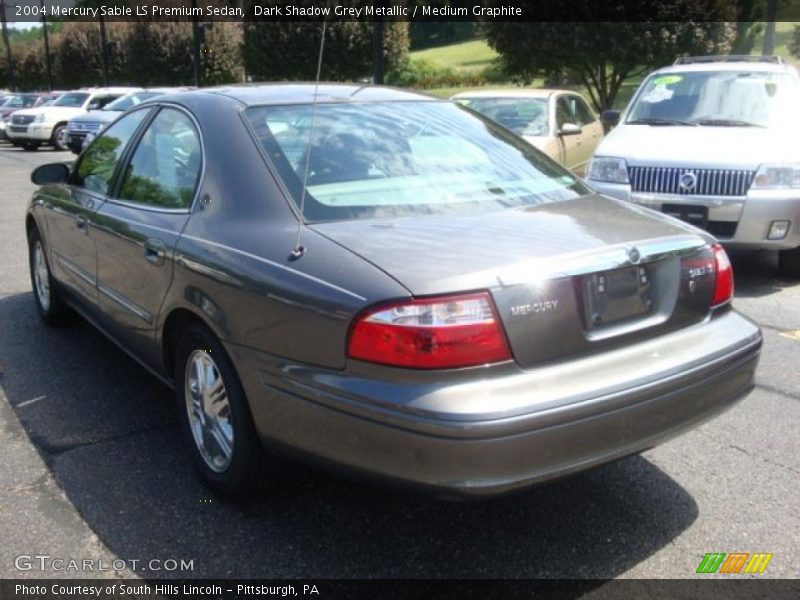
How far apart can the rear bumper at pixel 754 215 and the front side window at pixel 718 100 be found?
1197 mm

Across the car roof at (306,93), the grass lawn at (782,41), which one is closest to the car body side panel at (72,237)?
the car roof at (306,93)

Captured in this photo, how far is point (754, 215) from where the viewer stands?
6.08m

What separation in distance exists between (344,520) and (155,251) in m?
1.34

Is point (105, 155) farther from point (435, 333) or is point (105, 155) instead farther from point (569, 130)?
point (569, 130)

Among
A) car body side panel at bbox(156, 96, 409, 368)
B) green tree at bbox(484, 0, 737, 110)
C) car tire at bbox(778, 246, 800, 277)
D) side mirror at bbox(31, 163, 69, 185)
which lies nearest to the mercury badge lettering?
car body side panel at bbox(156, 96, 409, 368)

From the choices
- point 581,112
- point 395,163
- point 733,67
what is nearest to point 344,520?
point 395,163

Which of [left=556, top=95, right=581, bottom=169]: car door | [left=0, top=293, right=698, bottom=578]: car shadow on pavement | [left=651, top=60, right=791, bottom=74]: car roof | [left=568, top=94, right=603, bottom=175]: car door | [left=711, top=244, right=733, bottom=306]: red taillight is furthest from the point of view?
[left=568, top=94, right=603, bottom=175]: car door

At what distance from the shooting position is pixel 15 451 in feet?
11.8

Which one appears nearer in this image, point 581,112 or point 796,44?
point 581,112

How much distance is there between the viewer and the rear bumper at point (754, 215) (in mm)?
6070

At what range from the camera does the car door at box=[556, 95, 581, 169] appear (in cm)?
962

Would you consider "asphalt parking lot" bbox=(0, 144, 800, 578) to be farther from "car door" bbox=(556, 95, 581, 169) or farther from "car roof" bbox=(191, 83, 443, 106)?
"car door" bbox=(556, 95, 581, 169)

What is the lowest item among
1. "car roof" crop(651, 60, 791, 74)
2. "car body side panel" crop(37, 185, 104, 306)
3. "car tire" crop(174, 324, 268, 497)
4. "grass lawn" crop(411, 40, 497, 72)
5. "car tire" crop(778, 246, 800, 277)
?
"car tire" crop(778, 246, 800, 277)

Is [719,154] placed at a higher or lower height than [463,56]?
lower
